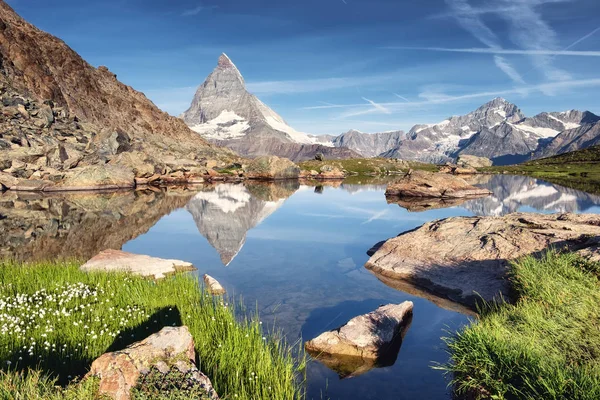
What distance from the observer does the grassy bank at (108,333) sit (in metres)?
8.60

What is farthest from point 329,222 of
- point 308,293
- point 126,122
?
point 126,122

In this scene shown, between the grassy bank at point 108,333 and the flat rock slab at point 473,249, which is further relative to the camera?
the flat rock slab at point 473,249

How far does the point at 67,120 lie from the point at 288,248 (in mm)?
104103

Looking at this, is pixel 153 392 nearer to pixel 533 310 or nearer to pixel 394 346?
pixel 394 346

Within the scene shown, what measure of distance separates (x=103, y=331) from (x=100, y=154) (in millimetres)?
93683

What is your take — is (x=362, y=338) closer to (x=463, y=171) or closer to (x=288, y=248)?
(x=288, y=248)

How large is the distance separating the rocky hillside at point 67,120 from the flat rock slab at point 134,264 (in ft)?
189

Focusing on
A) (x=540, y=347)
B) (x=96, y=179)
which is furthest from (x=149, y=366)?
(x=96, y=179)

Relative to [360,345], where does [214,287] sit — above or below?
below

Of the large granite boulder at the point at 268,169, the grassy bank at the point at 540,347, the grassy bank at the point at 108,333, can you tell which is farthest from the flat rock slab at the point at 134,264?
the large granite boulder at the point at 268,169

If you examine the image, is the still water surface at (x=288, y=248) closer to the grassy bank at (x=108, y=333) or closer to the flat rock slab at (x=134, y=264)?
the grassy bank at (x=108, y=333)

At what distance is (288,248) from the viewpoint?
94.6 ft

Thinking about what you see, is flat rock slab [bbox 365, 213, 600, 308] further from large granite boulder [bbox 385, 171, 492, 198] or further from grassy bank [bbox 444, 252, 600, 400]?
large granite boulder [bbox 385, 171, 492, 198]

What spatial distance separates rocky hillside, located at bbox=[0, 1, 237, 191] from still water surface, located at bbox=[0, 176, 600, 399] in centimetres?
2689
